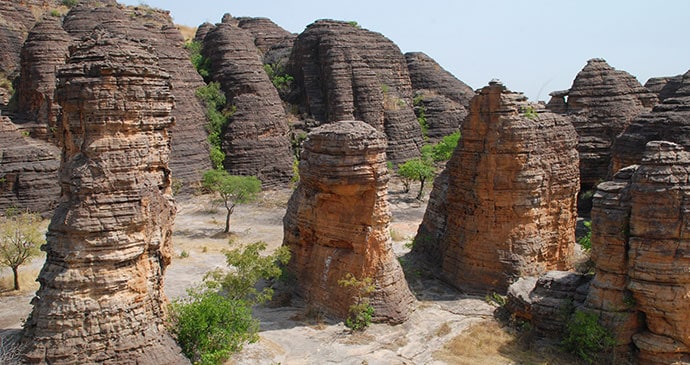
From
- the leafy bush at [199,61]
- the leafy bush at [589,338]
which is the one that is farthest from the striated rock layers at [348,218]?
the leafy bush at [199,61]

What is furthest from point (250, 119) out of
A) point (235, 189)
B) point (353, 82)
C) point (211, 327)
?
point (211, 327)

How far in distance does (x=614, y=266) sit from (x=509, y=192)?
4507mm

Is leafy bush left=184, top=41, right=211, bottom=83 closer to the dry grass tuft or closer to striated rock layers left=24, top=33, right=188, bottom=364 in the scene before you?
striated rock layers left=24, top=33, right=188, bottom=364

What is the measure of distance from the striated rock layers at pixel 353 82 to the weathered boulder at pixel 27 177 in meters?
17.0

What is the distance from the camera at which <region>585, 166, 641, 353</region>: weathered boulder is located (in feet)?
44.0

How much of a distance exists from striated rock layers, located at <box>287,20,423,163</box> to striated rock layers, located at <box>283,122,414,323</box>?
21.4 meters

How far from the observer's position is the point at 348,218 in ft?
51.0

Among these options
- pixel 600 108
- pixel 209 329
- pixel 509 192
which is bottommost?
pixel 209 329

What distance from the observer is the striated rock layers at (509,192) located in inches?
688

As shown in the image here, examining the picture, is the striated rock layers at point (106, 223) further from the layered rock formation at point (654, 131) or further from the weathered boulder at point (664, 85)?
the weathered boulder at point (664, 85)

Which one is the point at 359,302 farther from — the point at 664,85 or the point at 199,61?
the point at 664,85

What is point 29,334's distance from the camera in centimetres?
1030

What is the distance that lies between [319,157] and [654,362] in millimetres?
9212

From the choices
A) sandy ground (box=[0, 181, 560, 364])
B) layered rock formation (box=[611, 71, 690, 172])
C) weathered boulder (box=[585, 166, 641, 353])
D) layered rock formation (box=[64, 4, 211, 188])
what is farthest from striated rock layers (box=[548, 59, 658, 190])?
layered rock formation (box=[64, 4, 211, 188])
